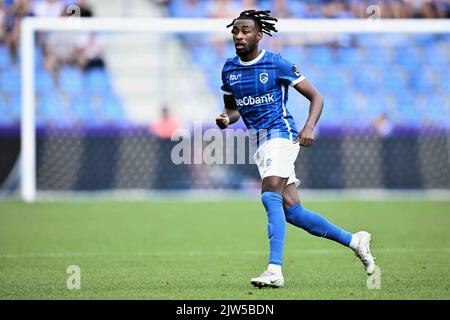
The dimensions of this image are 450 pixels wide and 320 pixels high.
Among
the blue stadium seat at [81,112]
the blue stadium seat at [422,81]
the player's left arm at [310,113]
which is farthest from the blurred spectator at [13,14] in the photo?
the player's left arm at [310,113]

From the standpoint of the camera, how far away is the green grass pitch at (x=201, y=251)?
682 centimetres

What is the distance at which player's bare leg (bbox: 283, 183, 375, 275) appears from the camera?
719cm

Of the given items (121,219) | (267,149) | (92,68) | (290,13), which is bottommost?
(121,219)

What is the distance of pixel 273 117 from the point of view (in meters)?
7.20

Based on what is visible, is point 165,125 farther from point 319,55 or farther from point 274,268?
point 274,268

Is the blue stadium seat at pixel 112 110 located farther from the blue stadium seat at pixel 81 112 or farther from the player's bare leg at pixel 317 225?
the player's bare leg at pixel 317 225

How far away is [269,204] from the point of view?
22.7 ft

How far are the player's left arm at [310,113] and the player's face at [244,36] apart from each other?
49 centimetres

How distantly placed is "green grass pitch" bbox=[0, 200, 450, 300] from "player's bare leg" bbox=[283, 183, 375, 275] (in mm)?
271

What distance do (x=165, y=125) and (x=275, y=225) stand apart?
12.4 metres

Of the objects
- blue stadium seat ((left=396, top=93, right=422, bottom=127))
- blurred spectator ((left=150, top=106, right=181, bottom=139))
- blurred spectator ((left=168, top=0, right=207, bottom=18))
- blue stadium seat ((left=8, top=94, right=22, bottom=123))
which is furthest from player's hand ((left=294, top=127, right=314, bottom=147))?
blurred spectator ((left=168, top=0, right=207, bottom=18))
